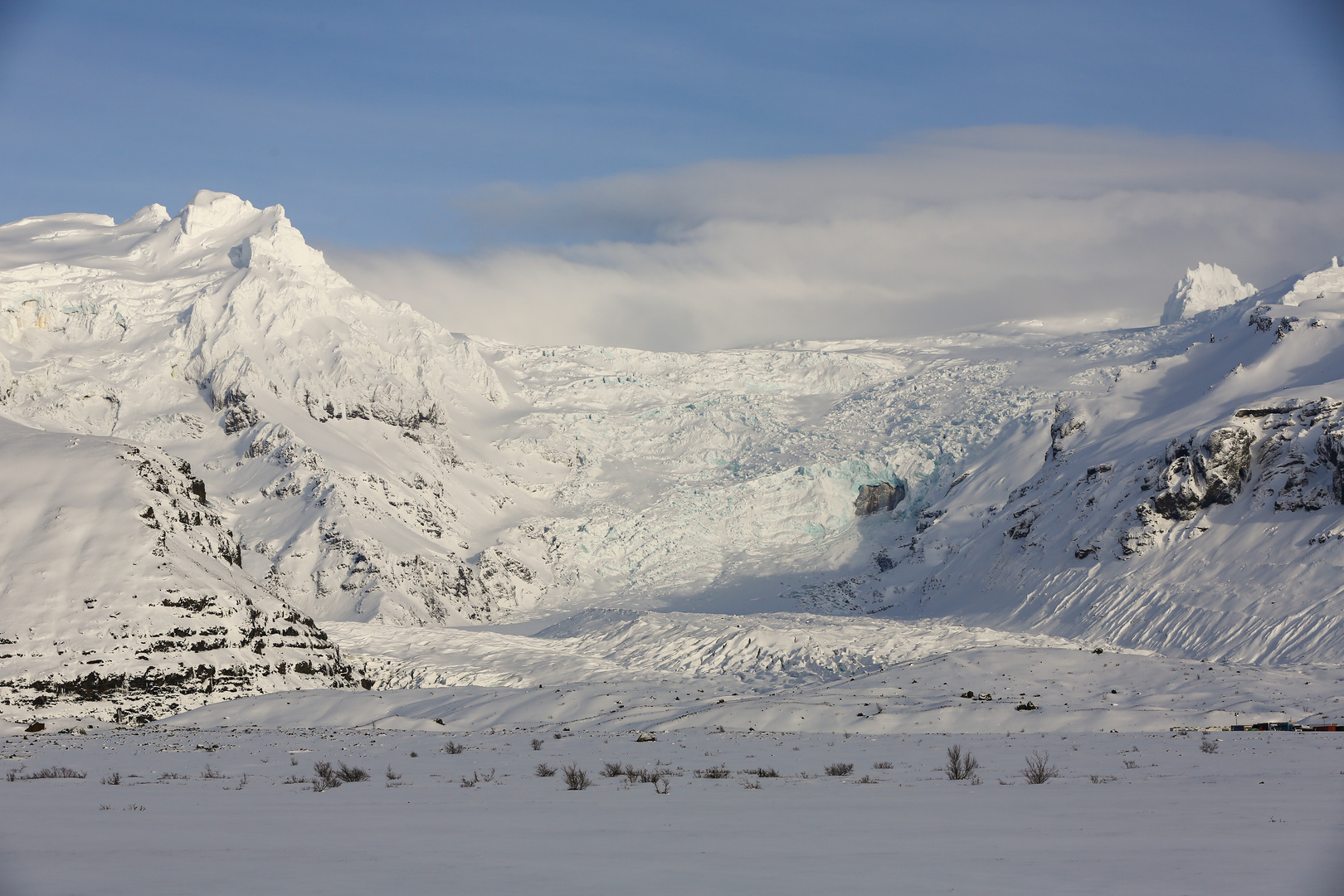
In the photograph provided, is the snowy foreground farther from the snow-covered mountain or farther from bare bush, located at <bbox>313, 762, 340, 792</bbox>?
the snow-covered mountain

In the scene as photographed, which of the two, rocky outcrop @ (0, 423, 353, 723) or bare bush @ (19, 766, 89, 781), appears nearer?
bare bush @ (19, 766, 89, 781)

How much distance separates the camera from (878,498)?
19762cm

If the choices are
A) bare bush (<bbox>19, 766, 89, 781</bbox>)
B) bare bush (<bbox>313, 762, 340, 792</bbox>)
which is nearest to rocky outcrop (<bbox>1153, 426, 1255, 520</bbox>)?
bare bush (<bbox>313, 762, 340, 792</bbox>)

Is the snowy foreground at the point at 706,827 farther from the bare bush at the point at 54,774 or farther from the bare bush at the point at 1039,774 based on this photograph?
the bare bush at the point at 54,774

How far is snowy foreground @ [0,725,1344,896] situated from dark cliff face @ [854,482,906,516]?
171m

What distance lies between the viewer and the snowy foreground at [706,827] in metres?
9.53

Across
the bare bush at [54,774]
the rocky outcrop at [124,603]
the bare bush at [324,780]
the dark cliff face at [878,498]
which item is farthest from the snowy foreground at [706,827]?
the dark cliff face at [878,498]

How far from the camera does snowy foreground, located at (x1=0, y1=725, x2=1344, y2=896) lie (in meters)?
9.53

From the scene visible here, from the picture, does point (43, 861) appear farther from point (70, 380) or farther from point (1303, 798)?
point (70, 380)

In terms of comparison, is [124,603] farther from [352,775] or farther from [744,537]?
[744,537]

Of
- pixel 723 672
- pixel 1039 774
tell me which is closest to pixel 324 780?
pixel 1039 774

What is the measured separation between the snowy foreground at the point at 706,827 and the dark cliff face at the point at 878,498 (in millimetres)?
170563

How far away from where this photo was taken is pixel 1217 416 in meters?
120

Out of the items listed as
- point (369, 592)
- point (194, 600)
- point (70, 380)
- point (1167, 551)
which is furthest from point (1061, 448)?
point (70, 380)
